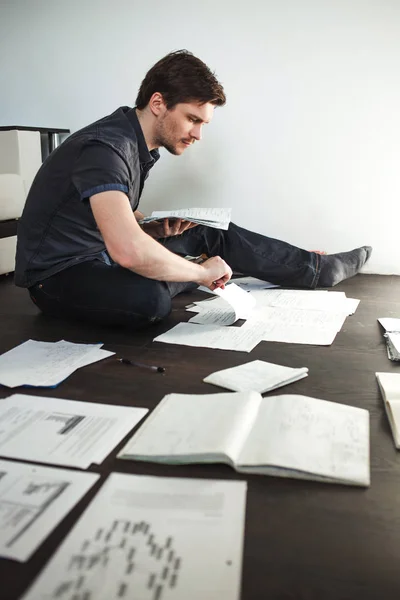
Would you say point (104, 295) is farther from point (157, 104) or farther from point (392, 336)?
point (392, 336)

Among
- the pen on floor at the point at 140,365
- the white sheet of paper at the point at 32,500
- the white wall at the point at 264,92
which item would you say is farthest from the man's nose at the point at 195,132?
the white sheet of paper at the point at 32,500

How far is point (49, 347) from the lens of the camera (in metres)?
1.68

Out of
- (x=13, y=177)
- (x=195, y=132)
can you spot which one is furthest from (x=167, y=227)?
(x=13, y=177)

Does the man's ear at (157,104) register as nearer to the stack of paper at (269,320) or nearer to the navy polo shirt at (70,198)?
the navy polo shirt at (70,198)

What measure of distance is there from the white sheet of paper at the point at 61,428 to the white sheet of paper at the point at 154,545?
13cm

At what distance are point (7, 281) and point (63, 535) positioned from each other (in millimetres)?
2027

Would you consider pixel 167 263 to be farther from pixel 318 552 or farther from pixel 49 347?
pixel 318 552

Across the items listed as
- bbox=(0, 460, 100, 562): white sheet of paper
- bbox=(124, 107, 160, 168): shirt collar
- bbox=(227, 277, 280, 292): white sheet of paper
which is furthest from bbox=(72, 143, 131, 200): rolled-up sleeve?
bbox=(227, 277, 280, 292): white sheet of paper

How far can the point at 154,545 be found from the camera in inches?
Answer: 30.7

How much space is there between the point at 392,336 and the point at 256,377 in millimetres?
565

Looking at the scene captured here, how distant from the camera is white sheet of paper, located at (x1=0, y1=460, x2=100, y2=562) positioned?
81 cm

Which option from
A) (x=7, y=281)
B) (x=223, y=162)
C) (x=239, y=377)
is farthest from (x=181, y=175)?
(x=239, y=377)

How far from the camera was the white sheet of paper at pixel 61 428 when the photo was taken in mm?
1035

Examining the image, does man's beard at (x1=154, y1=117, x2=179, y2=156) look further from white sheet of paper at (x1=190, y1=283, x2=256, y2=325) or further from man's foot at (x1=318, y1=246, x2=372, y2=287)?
man's foot at (x1=318, y1=246, x2=372, y2=287)
